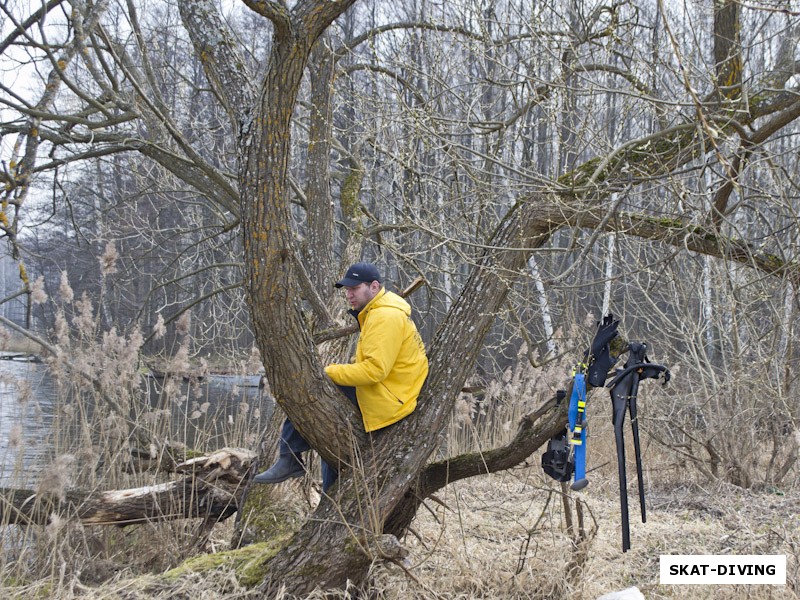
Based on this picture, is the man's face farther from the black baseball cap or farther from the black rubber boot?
the black rubber boot

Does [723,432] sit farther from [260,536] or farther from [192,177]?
[192,177]

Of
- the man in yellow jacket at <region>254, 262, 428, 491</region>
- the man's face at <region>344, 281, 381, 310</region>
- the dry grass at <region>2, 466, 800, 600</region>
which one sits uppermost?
the man's face at <region>344, 281, 381, 310</region>

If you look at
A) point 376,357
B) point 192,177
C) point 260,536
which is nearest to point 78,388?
point 260,536

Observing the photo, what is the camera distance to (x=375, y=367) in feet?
11.4

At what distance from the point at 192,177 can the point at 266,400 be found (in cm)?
341

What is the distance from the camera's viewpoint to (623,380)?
133 inches

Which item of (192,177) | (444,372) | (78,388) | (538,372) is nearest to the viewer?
(444,372)

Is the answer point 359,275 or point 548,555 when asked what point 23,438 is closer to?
point 359,275

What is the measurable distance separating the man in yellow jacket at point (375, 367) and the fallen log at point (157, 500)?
1.20 meters

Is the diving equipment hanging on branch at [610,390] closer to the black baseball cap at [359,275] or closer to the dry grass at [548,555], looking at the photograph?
the dry grass at [548,555]

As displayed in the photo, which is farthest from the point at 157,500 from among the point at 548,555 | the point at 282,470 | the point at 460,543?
the point at 548,555

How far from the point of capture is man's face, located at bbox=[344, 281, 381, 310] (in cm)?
374

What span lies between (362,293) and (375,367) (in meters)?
0.46

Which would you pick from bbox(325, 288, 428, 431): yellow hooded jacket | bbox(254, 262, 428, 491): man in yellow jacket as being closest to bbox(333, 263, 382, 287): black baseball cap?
bbox(254, 262, 428, 491): man in yellow jacket
